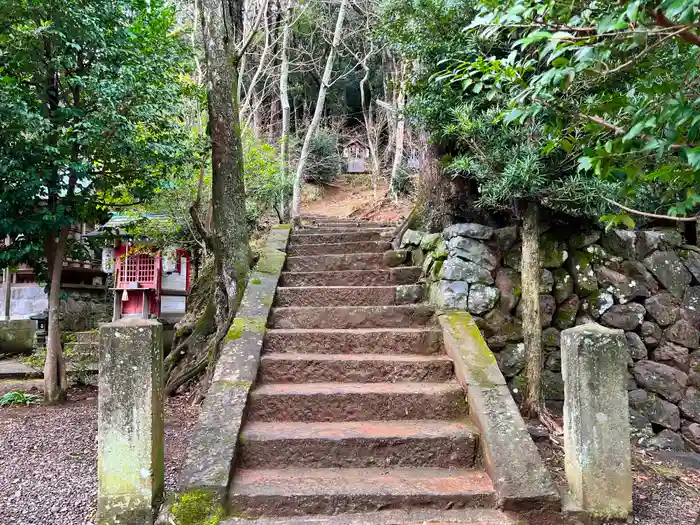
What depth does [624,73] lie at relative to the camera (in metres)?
3.44

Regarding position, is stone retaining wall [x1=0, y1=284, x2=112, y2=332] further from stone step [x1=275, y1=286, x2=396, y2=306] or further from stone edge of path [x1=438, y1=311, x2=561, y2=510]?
stone edge of path [x1=438, y1=311, x2=561, y2=510]

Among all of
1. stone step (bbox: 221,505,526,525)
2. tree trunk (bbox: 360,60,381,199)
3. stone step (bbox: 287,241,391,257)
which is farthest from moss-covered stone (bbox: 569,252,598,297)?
tree trunk (bbox: 360,60,381,199)

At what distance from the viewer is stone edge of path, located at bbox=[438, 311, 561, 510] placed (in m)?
2.62

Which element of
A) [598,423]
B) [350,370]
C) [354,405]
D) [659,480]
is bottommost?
[659,480]

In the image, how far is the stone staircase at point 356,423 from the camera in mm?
2631

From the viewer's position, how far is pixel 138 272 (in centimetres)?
1074

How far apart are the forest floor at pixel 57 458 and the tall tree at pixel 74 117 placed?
69cm

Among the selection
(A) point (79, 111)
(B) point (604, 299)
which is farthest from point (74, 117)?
(B) point (604, 299)

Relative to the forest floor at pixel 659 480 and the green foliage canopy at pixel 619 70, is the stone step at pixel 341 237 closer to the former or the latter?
the forest floor at pixel 659 480

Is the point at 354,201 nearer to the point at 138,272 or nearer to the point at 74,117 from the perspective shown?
the point at 138,272

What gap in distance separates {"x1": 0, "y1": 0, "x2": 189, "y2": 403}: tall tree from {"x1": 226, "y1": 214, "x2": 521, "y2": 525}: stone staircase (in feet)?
8.04

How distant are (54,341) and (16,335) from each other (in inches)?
415

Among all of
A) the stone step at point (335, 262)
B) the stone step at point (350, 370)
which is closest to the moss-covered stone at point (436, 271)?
the stone step at point (335, 262)

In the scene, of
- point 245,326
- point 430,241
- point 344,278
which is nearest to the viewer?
point 245,326
